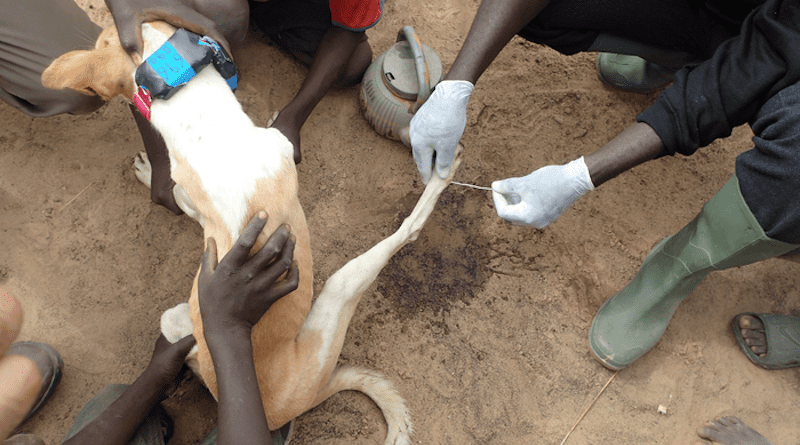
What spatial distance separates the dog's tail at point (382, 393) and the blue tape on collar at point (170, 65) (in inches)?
45.9

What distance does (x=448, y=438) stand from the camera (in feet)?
6.65

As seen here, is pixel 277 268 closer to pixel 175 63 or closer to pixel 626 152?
pixel 175 63

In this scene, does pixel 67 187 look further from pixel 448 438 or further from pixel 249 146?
pixel 448 438

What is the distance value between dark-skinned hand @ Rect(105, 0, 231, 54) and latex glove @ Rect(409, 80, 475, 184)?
30.2 inches

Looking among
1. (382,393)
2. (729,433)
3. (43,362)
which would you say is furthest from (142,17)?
(729,433)

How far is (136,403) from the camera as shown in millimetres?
1688

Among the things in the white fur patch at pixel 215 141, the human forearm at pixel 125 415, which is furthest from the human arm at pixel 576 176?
the human forearm at pixel 125 415

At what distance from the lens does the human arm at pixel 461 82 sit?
183cm

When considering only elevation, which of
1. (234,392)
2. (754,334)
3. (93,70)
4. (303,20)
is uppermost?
(93,70)

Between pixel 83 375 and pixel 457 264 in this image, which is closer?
pixel 83 375

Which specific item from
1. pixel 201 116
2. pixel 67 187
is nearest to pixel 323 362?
pixel 201 116

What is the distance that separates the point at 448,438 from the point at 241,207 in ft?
4.32

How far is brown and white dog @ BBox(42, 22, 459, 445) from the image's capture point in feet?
4.54

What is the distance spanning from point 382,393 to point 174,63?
137 cm
